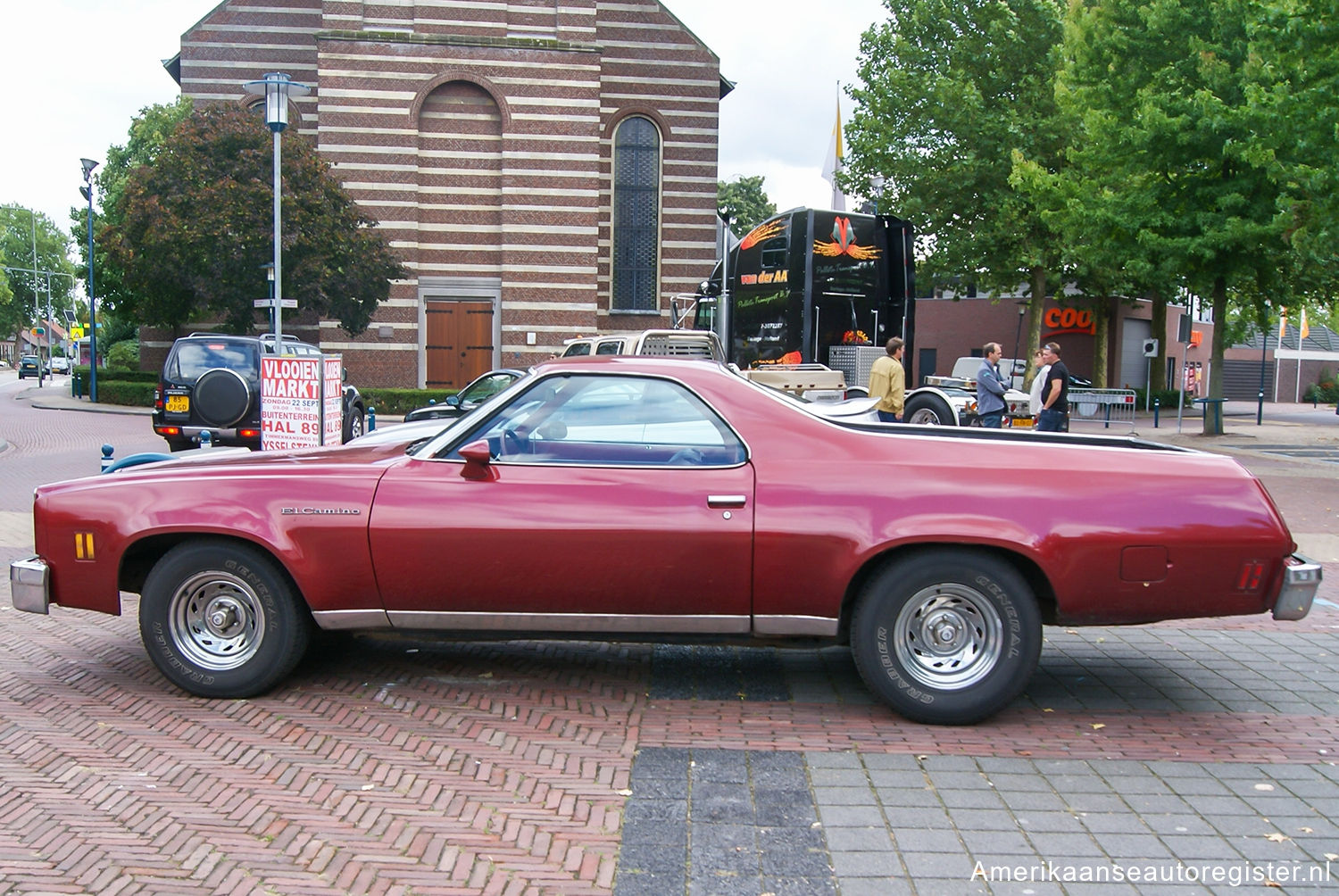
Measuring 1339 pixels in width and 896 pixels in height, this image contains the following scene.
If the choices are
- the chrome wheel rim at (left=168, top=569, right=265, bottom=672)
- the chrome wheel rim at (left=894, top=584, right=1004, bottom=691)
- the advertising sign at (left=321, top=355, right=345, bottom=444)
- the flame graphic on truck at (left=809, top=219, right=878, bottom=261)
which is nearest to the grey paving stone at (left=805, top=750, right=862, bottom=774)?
the chrome wheel rim at (left=894, top=584, right=1004, bottom=691)

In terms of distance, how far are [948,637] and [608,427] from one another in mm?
1744

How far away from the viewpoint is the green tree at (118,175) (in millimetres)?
39938

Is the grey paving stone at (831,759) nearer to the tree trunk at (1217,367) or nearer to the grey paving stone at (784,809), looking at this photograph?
the grey paving stone at (784,809)

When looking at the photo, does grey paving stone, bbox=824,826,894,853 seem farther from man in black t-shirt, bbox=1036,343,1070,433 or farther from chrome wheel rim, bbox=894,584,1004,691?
man in black t-shirt, bbox=1036,343,1070,433

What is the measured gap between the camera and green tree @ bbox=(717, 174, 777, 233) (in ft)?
264

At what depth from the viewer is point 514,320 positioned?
3444 centimetres

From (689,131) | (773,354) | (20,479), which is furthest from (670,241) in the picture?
(20,479)

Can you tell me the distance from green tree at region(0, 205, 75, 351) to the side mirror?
112 meters

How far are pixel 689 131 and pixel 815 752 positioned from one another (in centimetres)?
3450

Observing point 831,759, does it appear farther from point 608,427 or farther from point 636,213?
point 636,213

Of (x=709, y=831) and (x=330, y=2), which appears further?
(x=330, y=2)

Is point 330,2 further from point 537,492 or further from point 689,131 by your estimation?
point 537,492

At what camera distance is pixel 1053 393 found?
1392 centimetres

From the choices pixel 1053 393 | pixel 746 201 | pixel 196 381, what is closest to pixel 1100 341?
pixel 1053 393
